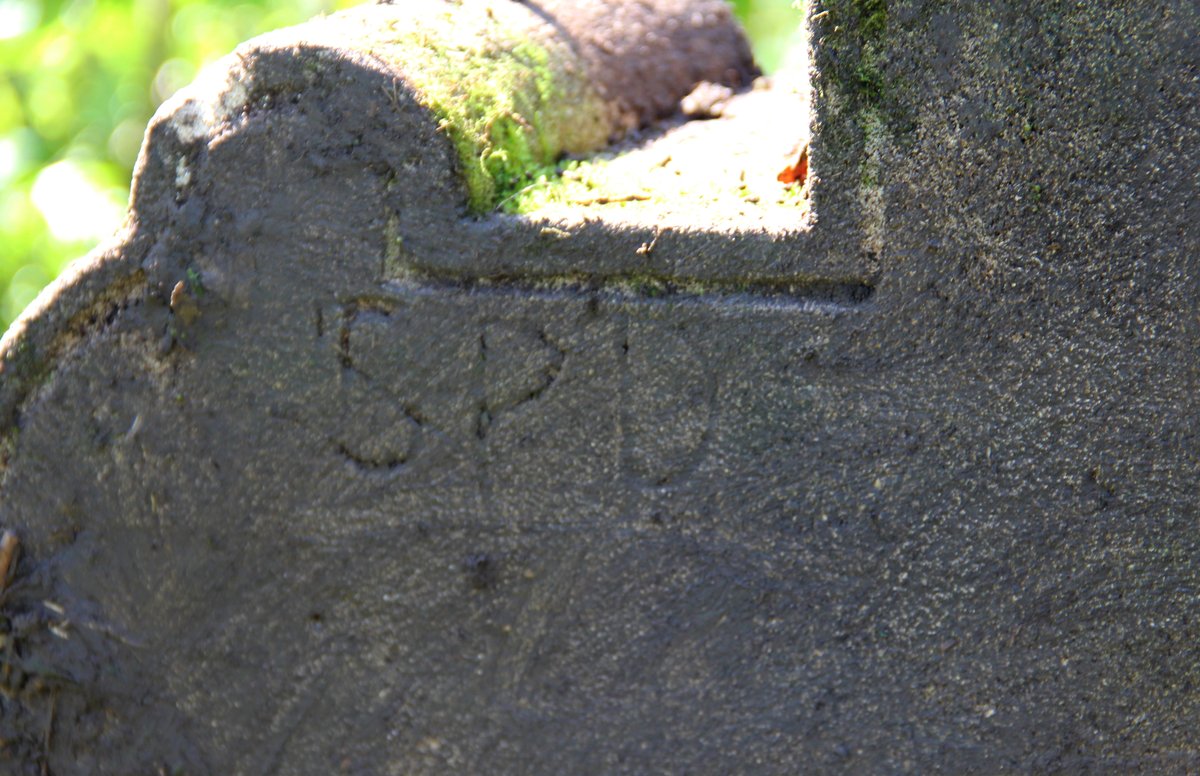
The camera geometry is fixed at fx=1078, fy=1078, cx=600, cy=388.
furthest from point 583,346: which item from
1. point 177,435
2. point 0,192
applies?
point 0,192

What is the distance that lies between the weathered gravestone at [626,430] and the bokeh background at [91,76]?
276 cm

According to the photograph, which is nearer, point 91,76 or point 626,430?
point 626,430

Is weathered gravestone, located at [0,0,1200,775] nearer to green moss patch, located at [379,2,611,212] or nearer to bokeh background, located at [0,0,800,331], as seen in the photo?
green moss patch, located at [379,2,611,212]

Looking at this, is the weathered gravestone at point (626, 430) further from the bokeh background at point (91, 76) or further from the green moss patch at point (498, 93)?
the bokeh background at point (91, 76)

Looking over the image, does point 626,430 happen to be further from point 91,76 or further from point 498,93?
point 91,76

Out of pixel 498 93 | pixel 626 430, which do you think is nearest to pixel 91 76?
pixel 498 93

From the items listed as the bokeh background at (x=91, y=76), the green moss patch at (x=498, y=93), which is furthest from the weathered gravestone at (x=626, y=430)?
the bokeh background at (x=91, y=76)

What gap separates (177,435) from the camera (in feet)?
4.54

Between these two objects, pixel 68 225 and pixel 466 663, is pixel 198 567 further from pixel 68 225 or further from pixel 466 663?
pixel 68 225

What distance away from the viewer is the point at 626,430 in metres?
1.30

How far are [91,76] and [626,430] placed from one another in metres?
3.99

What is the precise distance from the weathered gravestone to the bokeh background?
109 inches

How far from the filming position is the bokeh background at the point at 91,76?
4.00 meters

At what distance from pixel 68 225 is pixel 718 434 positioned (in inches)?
121
